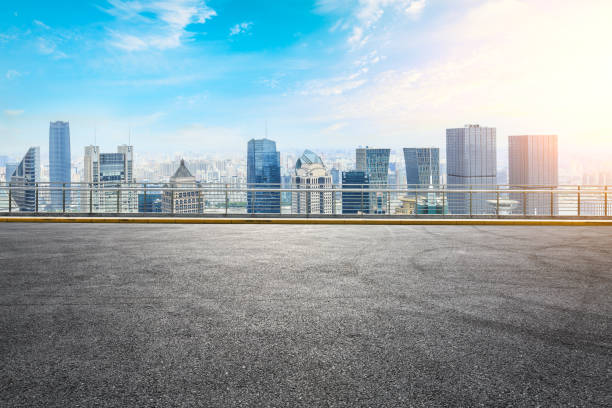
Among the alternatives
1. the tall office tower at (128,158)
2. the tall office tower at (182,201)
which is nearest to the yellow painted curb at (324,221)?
the tall office tower at (182,201)

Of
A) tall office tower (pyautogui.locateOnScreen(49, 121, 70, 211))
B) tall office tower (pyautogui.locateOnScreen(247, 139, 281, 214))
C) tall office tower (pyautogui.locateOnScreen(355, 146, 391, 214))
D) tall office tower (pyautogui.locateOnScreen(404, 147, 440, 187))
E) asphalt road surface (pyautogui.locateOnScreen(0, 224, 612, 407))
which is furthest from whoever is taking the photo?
tall office tower (pyautogui.locateOnScreen(49, 121, 70, 211))

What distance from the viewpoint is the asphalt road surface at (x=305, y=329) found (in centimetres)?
329

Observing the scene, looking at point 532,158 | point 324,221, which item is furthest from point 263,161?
point 324,221

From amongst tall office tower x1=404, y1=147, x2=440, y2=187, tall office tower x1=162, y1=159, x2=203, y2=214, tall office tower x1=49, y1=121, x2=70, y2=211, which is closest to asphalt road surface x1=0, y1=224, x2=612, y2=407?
tall office tower x1=162, y1=159, x2=203, y2=214

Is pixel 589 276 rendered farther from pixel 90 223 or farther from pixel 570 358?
pixel 90 223

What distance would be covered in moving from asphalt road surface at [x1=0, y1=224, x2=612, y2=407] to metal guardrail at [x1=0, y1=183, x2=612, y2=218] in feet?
31.0

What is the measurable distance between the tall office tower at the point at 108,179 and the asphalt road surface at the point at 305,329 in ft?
35.2

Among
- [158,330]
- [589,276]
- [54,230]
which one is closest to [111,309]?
[158,330]

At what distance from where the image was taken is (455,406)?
10.0ft

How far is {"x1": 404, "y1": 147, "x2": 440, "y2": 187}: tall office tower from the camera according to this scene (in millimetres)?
115750

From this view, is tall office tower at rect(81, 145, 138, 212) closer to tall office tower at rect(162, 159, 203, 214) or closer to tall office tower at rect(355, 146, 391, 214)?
tall office tower at rect(162, 159, 203, 214)

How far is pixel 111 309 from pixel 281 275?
2.75m

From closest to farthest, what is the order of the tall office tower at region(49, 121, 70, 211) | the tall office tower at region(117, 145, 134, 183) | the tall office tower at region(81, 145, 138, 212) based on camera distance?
the tall office tower at region(81, 145, 138, 212), the tall office tower at region(117, 145, 134, 183), the tall office tower at region(49, 121, 70, 211)

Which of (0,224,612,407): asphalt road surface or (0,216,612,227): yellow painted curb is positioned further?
(0,216,612,227): yellow painted curb
